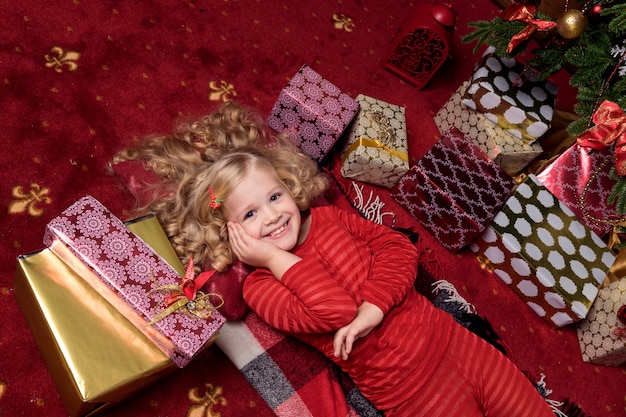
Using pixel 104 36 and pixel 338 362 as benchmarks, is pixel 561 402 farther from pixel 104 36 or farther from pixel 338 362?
pixel 104 36

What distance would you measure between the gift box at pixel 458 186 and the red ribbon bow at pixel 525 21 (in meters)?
0.33

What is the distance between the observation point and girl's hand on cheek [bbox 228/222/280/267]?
3.84 ft

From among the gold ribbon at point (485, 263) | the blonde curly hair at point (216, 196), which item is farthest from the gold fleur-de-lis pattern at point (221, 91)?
the gold ribbon at point (485, 263)

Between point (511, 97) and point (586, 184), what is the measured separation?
39cm

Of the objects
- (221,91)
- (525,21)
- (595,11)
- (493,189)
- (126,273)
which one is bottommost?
(126,273)

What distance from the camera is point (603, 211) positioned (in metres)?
1.55

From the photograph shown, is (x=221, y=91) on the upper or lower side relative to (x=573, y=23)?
lower

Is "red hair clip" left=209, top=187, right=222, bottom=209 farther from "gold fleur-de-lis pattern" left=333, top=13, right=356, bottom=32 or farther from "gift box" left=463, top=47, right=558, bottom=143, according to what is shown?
"gold fleur-de-lis pattern" left=333, top=13, right=356, bottom=32

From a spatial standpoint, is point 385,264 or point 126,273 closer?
point 126,273

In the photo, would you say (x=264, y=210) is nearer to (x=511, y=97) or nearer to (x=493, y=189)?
(x=493, y=189)

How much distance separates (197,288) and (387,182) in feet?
2.67

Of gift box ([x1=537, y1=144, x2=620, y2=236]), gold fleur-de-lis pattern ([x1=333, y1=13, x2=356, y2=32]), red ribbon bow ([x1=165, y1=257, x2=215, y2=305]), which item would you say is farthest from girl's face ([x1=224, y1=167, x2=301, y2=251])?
gold fleur-de-lis pattern ([x1=333, y1=13, x2=356, y2=32])

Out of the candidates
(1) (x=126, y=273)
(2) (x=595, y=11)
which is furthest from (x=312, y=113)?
(2) (x=595, y=11)

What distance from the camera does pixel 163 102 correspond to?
1614 mm
